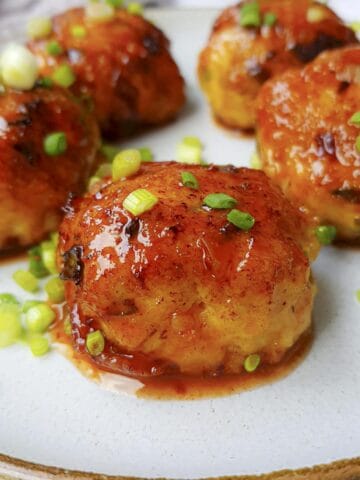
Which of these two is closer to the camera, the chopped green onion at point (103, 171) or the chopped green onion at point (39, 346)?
the chopped green onion at point (39, 346)

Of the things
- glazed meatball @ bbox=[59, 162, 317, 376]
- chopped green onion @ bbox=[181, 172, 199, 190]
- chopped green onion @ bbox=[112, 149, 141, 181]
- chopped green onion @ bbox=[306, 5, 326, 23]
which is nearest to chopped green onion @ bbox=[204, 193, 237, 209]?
glazed meatball @ bbox=[59, 162, 317, 376]

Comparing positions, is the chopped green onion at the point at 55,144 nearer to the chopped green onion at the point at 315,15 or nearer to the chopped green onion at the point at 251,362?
the chopped green onion at the point at 251,362

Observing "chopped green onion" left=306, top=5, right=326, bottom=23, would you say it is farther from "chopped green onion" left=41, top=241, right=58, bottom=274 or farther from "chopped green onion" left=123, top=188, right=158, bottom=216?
"chopped green onion" left=41, top=241, right=58, bottom=274

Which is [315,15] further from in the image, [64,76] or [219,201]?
[219,201]

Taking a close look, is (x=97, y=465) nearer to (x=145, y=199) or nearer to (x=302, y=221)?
(x=145, y=199)

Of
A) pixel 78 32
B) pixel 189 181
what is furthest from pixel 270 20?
pixel 189 181

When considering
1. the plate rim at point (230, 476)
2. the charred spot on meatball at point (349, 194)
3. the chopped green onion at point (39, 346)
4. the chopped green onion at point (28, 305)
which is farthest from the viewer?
the charred spot on meatball at point (349, 194)

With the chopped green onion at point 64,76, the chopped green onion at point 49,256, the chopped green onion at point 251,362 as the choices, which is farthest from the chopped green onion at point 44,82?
the chopped green onion at point 251,362
